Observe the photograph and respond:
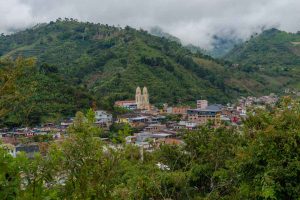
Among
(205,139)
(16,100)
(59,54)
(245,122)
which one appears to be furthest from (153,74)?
(16,100)

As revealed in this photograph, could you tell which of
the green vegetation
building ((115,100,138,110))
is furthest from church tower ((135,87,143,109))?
the green vegetation

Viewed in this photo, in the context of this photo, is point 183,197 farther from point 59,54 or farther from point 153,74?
point 59,54

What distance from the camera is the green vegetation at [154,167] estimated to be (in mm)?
4359

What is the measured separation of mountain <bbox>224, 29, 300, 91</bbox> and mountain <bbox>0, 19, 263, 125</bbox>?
541 centimetres

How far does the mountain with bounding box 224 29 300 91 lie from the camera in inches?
3457

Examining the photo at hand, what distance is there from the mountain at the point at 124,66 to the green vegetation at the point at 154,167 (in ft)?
114

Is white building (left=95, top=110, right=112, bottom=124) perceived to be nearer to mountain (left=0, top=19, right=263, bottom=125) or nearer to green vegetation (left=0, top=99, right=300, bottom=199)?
mountain (left=0, top=19, right=263, bottom=125)

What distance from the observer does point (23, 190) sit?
4.26 m

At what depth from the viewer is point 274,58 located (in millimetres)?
108062

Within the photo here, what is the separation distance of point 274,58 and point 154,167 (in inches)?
4144

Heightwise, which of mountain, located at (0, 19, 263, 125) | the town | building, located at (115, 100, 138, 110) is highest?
mountain, located at (0, 19, 263, 125)

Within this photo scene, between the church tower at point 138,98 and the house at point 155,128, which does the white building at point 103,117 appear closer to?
the house at point 155,128

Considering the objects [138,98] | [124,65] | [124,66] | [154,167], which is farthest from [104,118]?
[154,167]

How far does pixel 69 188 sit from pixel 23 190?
0.52 m
